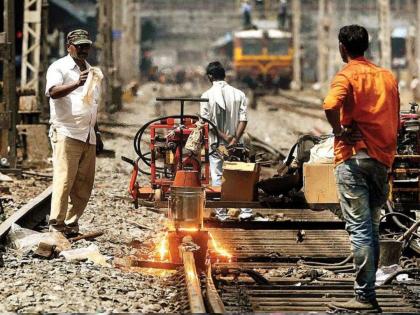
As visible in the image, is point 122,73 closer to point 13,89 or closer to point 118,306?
point 13,89

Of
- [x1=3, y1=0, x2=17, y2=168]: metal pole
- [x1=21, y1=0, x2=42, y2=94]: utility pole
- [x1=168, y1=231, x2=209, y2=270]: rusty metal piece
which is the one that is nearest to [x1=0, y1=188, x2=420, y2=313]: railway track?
[x1=168, y1=231, x2=209, y2=270]: rusty metal piece

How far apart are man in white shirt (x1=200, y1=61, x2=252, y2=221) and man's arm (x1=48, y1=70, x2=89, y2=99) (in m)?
2.27

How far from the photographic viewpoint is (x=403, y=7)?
8550cm

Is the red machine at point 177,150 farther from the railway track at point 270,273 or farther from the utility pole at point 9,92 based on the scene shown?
the utility pole at point 9,92

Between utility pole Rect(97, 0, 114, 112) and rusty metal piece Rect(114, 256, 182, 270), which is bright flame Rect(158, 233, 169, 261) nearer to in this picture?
rusty metal piece Rect(114, 256, 182, 270)

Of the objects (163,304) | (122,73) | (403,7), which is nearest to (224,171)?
(163,304)

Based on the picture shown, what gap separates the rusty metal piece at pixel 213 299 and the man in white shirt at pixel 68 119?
97.3 inches

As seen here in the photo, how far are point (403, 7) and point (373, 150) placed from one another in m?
81.6

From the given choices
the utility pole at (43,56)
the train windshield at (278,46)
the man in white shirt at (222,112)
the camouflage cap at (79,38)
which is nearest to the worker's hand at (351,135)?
the camouflage cap at (79,38)

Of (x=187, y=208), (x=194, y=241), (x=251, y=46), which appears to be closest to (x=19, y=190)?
(x=187, y=208)

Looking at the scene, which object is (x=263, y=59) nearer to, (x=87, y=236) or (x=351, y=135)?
(x=87, y=236)

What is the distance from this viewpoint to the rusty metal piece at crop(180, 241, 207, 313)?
6234 millimetres

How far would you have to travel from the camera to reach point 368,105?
647 centimetres

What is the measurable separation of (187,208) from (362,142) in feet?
7.64
